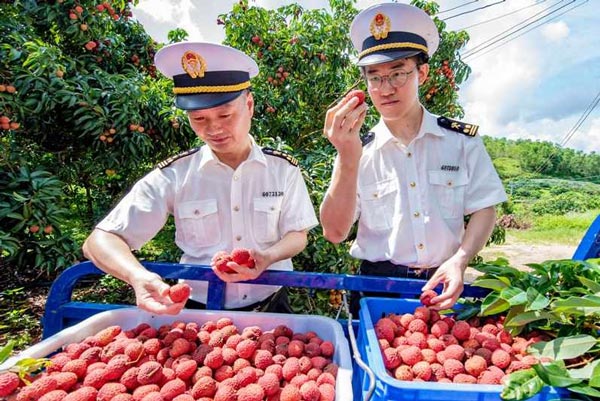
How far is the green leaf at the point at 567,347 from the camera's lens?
816 millimetres

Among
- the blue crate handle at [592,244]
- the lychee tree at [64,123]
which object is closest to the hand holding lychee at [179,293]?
the blue crate handle at [592,244]

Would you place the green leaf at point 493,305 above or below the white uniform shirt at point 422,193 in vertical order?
below

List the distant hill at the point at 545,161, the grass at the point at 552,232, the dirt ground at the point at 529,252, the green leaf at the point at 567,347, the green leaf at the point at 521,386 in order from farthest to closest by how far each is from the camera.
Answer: the distant hill at the point at 545,161, the grass at the point at 552,232, the dirt ground at the point at 529,252, the green leaf at the point at 567,347, the green leaf at the point at 521,386

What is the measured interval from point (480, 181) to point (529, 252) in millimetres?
11537

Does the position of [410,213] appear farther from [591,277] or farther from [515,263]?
[515,263]

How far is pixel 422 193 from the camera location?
147cm

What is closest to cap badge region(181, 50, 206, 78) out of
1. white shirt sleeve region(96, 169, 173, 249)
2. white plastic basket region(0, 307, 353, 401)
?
white shirt sleeve region(96, 169, 173, 249)

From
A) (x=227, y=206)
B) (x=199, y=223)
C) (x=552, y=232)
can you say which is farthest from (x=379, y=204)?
(x=552, y=232)

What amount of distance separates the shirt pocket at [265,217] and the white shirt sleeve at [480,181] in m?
0.70

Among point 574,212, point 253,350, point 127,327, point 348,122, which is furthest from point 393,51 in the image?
point 574,212

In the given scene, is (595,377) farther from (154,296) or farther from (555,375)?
Answer: (154,296)

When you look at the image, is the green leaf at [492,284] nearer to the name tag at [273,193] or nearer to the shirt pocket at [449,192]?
the shirt pocket at [449,192]

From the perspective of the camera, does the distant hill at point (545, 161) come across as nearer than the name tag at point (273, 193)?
No

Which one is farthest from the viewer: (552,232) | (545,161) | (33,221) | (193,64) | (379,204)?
(545,161)
